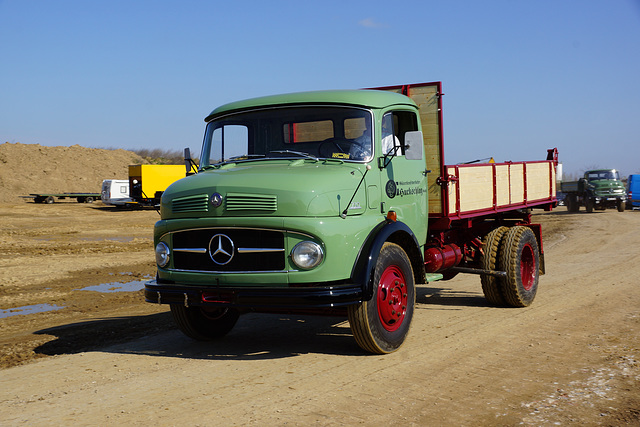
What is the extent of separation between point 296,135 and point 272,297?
6.25ft

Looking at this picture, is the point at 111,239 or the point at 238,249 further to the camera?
the point at 111,239

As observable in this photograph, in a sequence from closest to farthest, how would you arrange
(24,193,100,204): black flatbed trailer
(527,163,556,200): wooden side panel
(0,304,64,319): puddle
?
(0,304,64,319): puddle, (527,163,556,200): wooden side panel, (24,193,100,204): black flatbed trailer

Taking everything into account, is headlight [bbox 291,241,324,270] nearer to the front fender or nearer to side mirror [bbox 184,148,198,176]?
the front fender

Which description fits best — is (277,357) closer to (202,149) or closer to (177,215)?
(177,215)

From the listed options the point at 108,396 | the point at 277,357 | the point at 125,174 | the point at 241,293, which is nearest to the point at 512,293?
the point at 277,357

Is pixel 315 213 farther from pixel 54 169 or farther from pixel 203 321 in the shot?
pixel 54 169

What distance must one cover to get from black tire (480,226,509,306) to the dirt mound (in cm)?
5645

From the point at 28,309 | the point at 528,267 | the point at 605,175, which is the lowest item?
the point at 28,309

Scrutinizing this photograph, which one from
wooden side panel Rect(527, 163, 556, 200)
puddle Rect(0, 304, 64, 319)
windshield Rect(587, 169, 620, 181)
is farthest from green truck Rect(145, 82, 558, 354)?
windshield Rect(587, 169, 620, 181)

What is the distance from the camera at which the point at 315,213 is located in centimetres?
571

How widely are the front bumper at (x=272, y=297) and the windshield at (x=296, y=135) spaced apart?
1.52 meters

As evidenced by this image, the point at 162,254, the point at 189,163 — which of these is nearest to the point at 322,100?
the point at 189,163

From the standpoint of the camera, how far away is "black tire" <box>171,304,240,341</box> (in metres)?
6.91

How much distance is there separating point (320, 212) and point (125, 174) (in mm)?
69991
